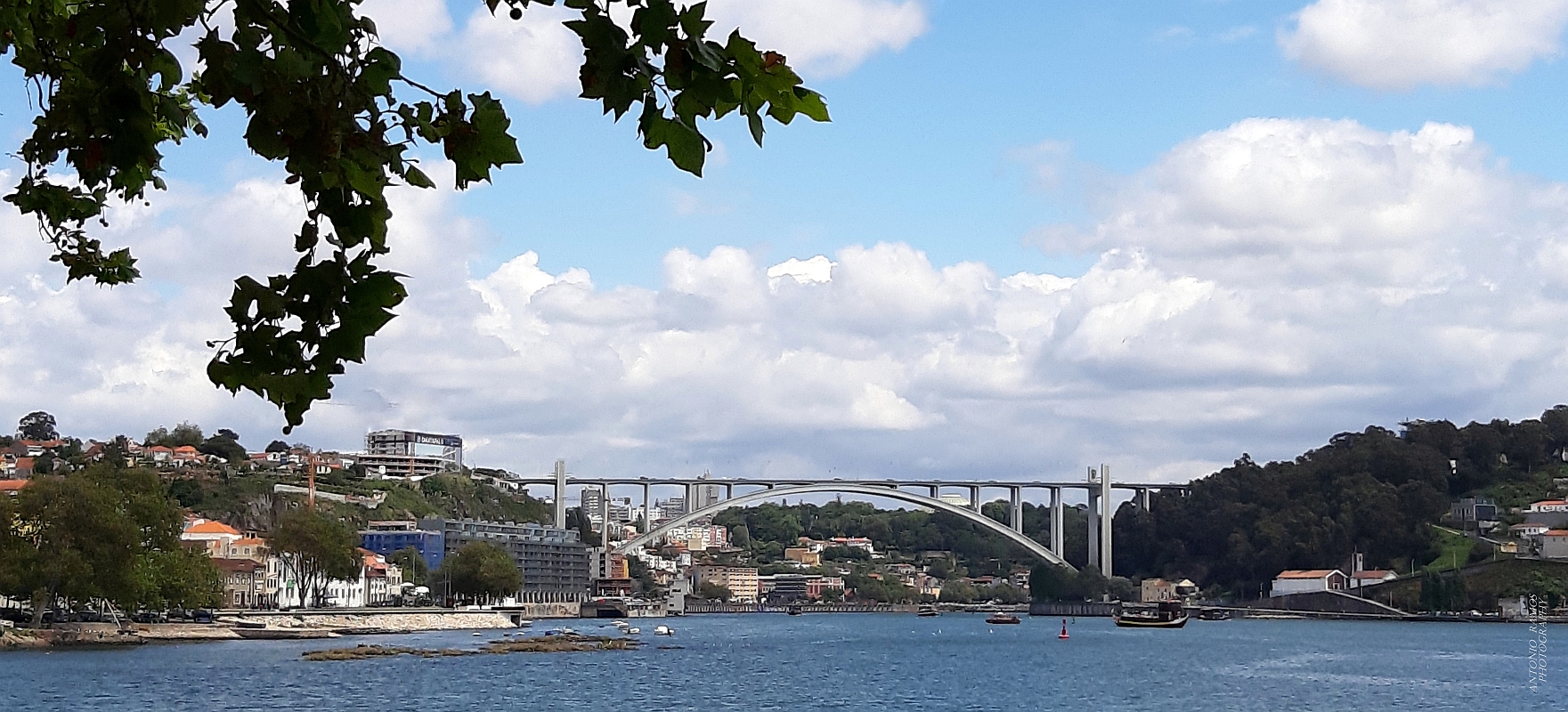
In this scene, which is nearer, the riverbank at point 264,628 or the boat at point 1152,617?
the riverbank at point 264,628

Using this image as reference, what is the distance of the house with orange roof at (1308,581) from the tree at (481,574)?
1736 inches

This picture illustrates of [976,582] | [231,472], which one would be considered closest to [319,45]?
[231,472]

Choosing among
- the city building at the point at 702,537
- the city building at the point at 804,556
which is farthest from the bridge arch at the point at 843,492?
the city building at the point at 702,537

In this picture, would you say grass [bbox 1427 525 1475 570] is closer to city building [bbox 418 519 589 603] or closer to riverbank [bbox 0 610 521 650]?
city building [bbox 418 519 589 603]

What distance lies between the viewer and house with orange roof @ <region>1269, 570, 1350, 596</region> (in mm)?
94875

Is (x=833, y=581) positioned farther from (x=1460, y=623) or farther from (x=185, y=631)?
(x=185, y=631)

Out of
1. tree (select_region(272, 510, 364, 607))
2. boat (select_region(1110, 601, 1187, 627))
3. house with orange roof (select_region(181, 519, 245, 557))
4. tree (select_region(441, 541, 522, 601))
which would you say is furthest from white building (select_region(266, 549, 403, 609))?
boat (select_region(1110, 601, 1187, 627))

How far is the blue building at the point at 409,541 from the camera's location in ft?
308

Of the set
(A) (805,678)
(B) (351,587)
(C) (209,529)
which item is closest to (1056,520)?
(B) (351,587)

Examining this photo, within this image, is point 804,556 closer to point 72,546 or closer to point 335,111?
point 72,546

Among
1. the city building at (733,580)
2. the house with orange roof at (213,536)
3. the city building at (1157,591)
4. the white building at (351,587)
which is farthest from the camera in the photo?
the city building at (733,580)

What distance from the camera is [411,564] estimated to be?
88750 millimetres

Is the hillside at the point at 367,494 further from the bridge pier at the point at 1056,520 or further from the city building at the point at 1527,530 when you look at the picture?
the city building at the point at 1527,530

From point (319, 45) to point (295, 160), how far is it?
6.6 inches
